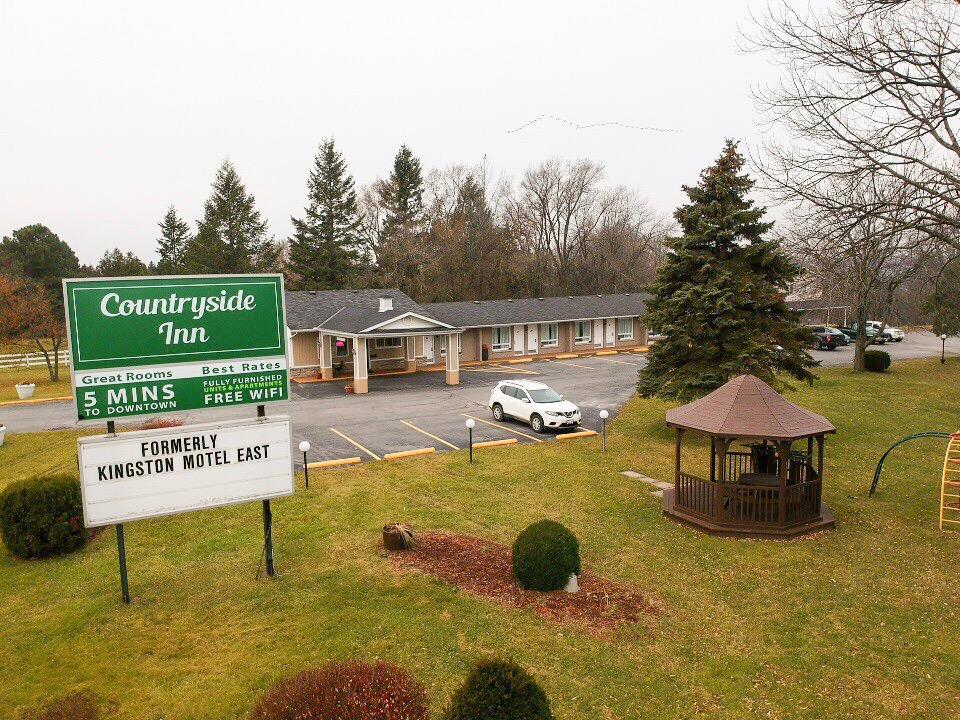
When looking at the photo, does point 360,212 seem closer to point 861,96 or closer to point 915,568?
point 861,96

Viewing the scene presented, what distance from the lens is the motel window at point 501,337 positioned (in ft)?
152

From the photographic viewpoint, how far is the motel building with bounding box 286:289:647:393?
35.7 meters

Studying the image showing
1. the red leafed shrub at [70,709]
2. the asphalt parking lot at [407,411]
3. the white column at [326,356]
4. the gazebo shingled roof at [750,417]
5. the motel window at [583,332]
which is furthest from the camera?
the motel window at [583,332]

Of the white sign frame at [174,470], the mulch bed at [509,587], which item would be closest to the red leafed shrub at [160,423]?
the white sign frame at [174,470]

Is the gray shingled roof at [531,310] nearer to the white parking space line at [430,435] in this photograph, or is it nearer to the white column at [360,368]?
the white column at [360,368]

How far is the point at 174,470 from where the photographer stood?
10430 mm

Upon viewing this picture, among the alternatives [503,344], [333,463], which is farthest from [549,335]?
[333,463]

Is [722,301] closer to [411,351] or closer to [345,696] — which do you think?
[345,696]

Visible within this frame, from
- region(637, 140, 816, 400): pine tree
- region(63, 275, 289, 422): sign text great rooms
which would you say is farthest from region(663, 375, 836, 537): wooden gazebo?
region(63, 275, 289, 422): sign text great rooms

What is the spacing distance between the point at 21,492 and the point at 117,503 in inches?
148

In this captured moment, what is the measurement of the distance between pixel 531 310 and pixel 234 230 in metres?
40.0

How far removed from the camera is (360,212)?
235ft

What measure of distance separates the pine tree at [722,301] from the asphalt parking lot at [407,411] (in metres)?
4.11

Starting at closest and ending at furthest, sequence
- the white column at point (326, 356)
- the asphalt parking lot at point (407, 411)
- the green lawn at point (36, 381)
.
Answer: the asphalt parking lot at point (407, 411), the green lawn at point (36, 381), the white column at point (326, 356)
